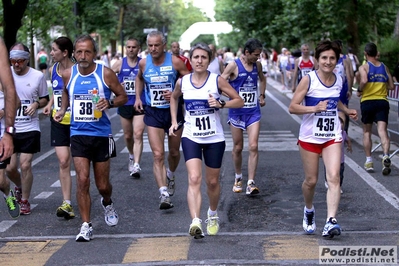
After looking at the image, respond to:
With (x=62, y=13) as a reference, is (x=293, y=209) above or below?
below

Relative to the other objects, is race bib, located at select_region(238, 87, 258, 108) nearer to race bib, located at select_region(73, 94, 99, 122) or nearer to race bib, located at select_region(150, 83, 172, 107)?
race bib, located at select_region(150, 83, 172, 107)

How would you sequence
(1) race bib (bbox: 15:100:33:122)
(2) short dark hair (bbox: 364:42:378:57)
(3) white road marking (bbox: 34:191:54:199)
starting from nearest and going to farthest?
(1) race bib (bbox: 15:100:33:122) < (3) white road marking (bbox: 34:191:54:199) < (2) short dark hair (bbox: 364:42:378:57)

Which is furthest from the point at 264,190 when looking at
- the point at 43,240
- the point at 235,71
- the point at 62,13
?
the point at 62,13

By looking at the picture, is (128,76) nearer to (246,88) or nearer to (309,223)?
(246,88)

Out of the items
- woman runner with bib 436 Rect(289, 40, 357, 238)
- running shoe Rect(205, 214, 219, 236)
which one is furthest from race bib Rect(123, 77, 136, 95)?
woman runner with bib 436 Rect(289, 40, 357, 238)

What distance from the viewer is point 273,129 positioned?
59.8ft

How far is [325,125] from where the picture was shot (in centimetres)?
734

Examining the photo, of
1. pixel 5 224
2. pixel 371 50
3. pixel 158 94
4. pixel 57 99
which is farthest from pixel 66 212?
pixel 371 50

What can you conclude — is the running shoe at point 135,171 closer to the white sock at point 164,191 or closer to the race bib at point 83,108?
the white sock at point 164,191

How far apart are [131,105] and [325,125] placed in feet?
16.3

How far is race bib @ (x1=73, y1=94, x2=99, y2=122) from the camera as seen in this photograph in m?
7.46

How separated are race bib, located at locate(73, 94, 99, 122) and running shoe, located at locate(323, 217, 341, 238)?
2.29 metres

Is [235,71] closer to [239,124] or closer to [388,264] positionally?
[239,124]

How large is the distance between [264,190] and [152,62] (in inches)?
88.7
